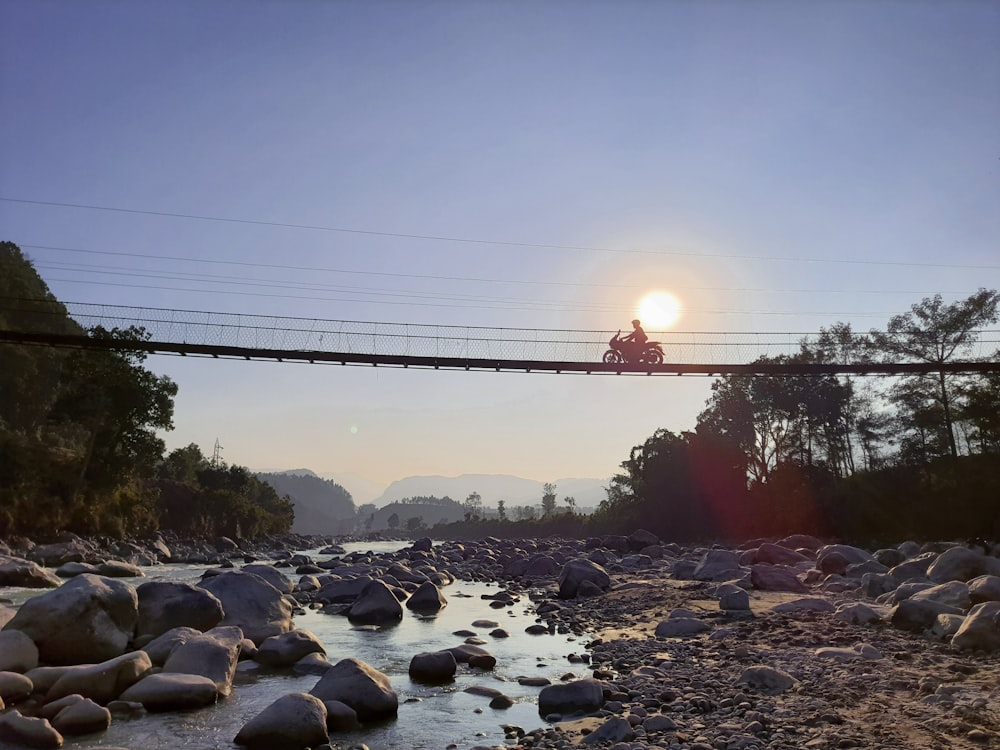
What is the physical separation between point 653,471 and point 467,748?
42265 millimetres

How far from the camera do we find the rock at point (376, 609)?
1221 centimetres

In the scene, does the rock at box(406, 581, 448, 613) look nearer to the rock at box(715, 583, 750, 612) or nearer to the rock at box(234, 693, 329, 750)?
the rock at box(715, 583, 750, 612)

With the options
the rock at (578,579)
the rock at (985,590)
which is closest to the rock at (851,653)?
the rock at (985,590)

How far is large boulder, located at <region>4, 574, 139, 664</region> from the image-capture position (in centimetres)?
729

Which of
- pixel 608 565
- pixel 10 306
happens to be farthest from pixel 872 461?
pixel 10 306

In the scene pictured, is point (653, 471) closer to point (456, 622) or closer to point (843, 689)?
point (456, 622)

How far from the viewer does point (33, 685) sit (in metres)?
6.27

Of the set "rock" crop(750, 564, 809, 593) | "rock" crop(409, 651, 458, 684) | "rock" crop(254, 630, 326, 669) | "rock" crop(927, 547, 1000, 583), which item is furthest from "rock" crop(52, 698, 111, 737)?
"rock" crop(927, 547, 1000, 583)

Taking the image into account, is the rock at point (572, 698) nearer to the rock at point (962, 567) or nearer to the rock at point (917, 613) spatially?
the rock at point (917, 613)

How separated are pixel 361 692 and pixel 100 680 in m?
2.65

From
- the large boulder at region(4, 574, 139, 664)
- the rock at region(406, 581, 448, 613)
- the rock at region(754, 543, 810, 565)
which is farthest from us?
the rock at region(754, 543, 810, 565)

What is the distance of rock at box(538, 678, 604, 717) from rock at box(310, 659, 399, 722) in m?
1.49

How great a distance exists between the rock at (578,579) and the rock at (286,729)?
35.6 ft

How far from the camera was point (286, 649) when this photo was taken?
26.7 feet
